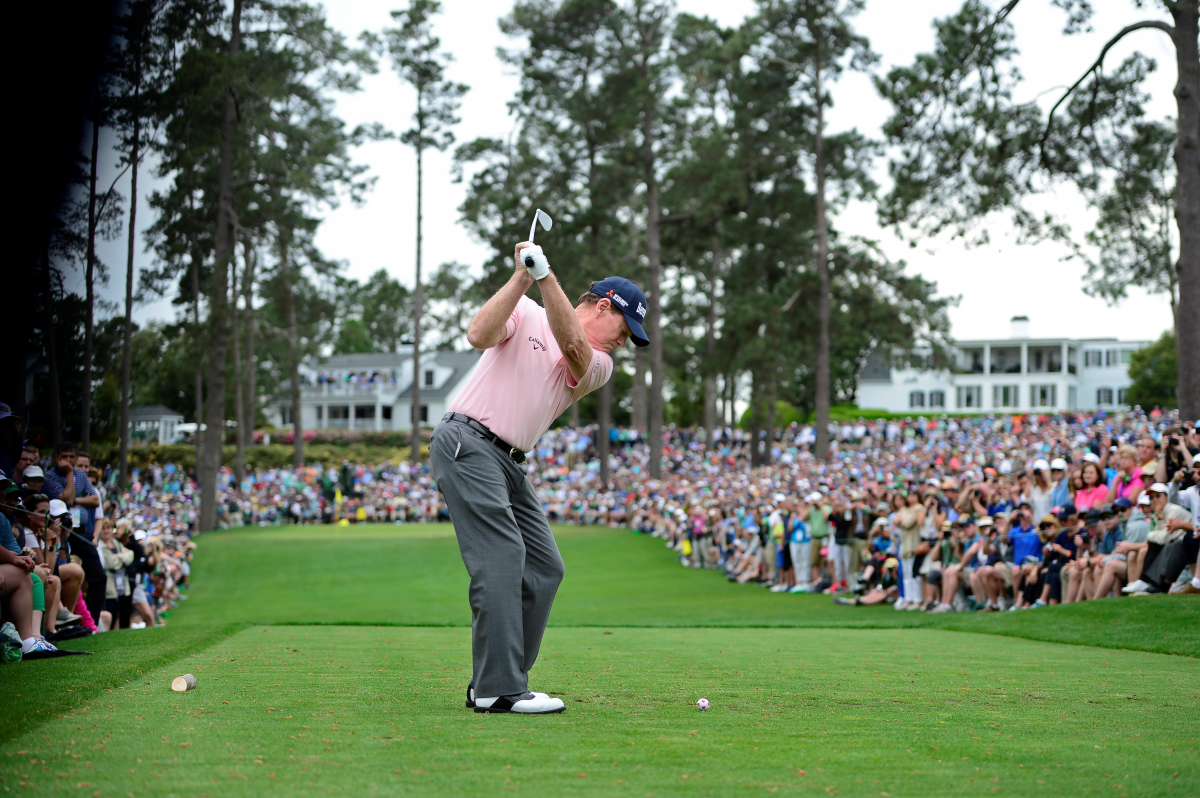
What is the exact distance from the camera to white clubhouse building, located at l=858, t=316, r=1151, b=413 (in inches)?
3460

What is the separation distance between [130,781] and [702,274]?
59284 millimetres

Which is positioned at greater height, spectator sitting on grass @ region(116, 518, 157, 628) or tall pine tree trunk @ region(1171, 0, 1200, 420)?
tall pine tree trunk @ region(1171, 0, 1200, 420)

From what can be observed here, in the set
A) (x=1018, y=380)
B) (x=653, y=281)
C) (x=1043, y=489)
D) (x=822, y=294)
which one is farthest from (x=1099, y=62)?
(x=1018, y=380)

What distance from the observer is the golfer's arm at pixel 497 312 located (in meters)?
4.93

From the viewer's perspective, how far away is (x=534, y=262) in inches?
191

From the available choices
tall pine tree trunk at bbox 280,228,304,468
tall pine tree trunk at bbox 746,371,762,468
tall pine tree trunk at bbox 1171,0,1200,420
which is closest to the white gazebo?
tall pine tree trunk at bbox 1171,0,1200,420

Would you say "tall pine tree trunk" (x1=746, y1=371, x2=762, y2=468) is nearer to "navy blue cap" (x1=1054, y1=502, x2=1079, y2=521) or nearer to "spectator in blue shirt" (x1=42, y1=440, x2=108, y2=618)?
"navy blue cap" (x1=1054, y1=502, x2=1079, y2=521)

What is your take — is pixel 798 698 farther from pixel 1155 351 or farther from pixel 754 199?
pixel 1155 351

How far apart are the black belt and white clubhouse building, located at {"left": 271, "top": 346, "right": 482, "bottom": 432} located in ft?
267

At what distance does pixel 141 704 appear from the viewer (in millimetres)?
4934

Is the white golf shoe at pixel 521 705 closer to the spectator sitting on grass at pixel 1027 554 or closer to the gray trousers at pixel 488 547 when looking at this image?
the gray trousers at pixel 488 547

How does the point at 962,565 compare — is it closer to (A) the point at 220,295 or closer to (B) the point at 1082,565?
(B) the point at 1082,565

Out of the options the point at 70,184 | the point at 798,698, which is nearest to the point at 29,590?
the point at 70,184

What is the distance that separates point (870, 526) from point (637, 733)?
58.6ft
